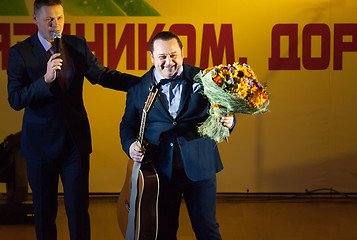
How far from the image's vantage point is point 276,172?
6.02 m

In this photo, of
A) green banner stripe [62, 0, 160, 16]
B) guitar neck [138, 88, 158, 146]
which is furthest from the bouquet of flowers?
green banner stripe [62, 0, 160, 16]

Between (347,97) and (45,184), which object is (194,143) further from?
(347,97)

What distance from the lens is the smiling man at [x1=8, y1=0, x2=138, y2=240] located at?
3.36m

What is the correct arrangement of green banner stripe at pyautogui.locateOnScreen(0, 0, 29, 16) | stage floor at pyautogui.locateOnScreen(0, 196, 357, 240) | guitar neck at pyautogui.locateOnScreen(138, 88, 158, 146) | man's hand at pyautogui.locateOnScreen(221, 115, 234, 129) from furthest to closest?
green banner stripe at pyautogui.locateOnScreen(0, 0, 29, 16), stage floor at pyautogui.locateOnScreen(0, 196, 357, 240), guitar neck at pyautogui.locateOnScreen(138, 88, 158, 146), man's hand at pyautogui.locateOnScreen(221, 115, 234, 129)

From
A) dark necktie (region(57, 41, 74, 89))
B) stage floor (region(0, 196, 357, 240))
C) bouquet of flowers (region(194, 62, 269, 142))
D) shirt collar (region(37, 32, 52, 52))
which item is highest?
shirt collar (region(37, 32, 52, 52))

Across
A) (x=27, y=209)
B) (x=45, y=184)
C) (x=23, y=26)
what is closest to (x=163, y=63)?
(x=45, y=184)

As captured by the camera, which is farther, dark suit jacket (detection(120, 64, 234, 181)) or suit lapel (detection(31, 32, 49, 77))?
suit lapel (detection(31, 32, 49, 77))

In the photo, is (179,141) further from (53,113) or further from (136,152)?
(53,113)

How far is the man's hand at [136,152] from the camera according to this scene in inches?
130

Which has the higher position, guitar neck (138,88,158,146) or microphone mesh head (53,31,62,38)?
microphone mesh head (53,31,62,38)

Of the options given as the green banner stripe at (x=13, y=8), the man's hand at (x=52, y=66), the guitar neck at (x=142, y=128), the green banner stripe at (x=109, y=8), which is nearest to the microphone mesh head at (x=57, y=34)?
the man's hand at (x=52, y=66)

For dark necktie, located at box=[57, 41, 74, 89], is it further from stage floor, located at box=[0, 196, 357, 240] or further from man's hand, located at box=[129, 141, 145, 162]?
stage floor, located at box=[0, 196, 357, 240]

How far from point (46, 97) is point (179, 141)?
834 millimetres

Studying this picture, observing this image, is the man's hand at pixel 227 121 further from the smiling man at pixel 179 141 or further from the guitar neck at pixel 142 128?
the guitar neck at pixel 142 128
